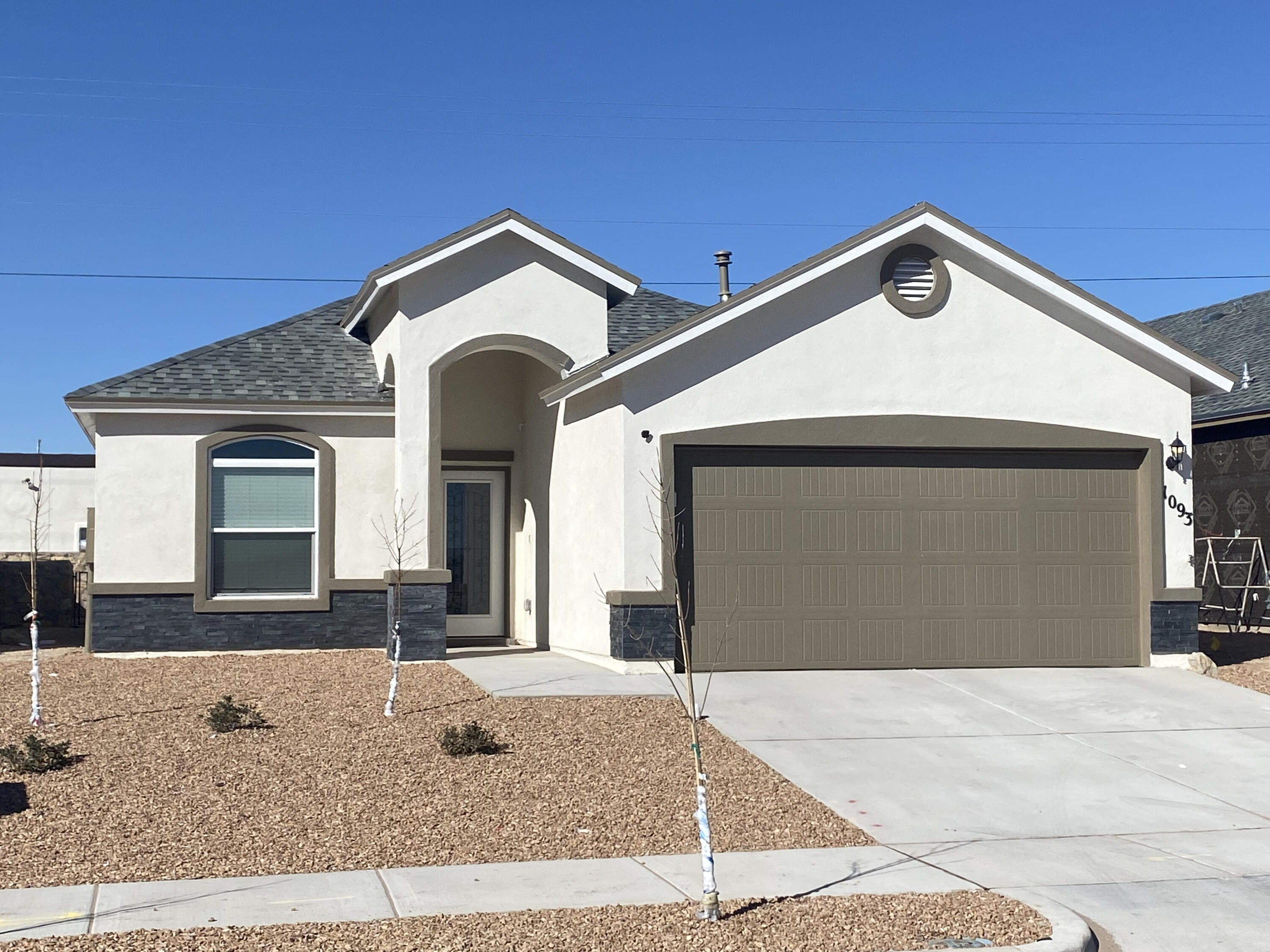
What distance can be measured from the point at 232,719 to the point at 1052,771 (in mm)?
6857

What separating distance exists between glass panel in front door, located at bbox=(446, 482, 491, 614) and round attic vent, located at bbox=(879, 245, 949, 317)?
23.0ft

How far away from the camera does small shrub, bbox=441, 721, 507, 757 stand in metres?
10.6

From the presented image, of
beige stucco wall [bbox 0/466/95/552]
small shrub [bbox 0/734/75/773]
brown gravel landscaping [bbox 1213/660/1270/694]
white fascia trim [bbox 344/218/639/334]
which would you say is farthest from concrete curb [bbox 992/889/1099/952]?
beige stucco wall [bbox 0/466/95/552]

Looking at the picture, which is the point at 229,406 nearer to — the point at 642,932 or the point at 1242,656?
the point at 642,932

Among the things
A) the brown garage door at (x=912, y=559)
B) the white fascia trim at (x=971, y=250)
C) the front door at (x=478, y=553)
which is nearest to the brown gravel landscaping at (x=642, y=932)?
the brown garage door at (x=912, y=559)

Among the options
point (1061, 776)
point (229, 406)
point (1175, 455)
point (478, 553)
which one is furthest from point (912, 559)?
point (229, 406)

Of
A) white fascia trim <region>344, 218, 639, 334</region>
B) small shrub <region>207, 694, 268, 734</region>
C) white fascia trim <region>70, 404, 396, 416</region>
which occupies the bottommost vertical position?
small shrub <region>207, 694, 268, 734</region>

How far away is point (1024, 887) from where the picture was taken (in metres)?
7.80

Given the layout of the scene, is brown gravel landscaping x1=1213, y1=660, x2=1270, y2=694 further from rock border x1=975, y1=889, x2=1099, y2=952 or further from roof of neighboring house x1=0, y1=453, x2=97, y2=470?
roof of neighboring house x1=0, y1=453, x2=97, y2=470

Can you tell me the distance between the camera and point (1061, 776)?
10.9 meters

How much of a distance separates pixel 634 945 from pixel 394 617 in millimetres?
10214

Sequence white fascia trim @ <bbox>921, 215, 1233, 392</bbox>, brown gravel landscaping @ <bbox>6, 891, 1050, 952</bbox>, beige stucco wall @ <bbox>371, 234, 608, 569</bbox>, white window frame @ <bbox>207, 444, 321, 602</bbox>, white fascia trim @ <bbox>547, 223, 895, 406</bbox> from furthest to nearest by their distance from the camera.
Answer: white window frame @ <bbox>207, 444, 321, 602</bbox> → beige stucco wall @ <bbox>371, 234, 608, 569</bbox> → white fascia trim @ <bbox>921, 215, 1233, 392</bbox> → white fascia trim @ <bbox>547, 223, 895, 406</bbox> → brown gravel landscaping @ <bbox>6, 891, 1050, 952</bbox>

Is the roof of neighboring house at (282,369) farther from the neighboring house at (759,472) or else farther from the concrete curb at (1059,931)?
the concrete curb at (1059,931)

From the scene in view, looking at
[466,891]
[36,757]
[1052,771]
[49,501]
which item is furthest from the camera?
[49,501]
